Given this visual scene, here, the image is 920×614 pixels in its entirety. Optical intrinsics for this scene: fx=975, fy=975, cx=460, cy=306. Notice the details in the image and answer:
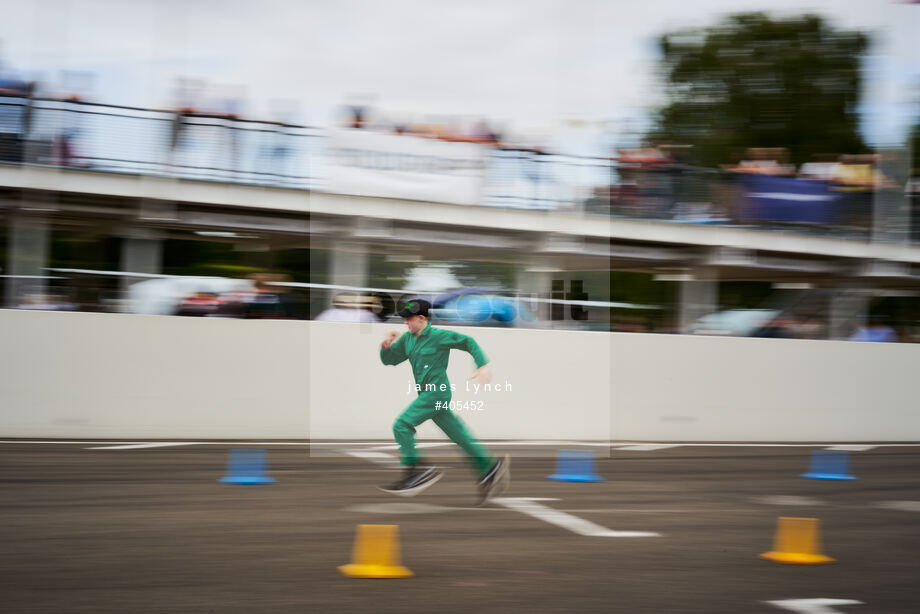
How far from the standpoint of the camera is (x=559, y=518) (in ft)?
27.3

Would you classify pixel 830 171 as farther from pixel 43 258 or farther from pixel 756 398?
pixel 43 258

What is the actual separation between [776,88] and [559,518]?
1273 inches

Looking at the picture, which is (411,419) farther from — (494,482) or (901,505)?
(901,505)

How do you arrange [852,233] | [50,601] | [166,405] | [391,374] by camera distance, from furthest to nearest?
[852,233] < [391,374] < [166,405] < [50,601]

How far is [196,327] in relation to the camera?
13.8 metres

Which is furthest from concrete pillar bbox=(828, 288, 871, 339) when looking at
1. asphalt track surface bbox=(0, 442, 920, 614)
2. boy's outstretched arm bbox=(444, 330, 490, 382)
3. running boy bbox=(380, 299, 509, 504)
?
boy's outstretched arm bbox=(444, 330, 490, 382)

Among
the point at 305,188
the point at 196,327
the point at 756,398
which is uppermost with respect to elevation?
the point at 305,188

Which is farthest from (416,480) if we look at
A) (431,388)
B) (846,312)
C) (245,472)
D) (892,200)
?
Answer: (892,200)

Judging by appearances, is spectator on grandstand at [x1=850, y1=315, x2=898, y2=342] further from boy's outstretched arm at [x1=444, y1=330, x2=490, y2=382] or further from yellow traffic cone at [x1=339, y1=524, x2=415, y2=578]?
yellow traffic cone at [x1=339, y1=524, x2=415, y2=578]

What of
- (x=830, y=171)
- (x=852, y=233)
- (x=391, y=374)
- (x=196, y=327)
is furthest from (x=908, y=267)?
(x=196, y=327)

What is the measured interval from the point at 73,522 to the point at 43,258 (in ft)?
28.1

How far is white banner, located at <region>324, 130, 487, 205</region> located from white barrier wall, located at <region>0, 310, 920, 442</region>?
Answer: 100 inches

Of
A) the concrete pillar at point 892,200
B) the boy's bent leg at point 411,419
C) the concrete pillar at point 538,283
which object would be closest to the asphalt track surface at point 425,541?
the boy's bent leg at point 411,419

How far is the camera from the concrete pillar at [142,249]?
15984 millimetres
